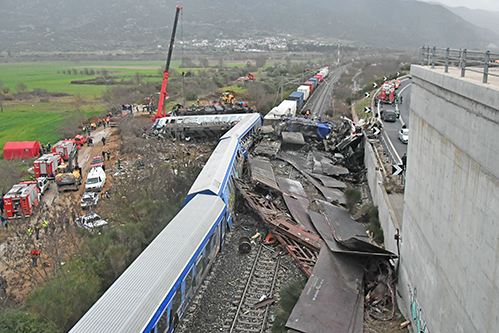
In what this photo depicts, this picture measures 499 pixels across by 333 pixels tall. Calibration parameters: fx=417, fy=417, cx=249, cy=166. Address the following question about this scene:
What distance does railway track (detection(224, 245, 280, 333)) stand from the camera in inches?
448

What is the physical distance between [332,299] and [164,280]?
454cm

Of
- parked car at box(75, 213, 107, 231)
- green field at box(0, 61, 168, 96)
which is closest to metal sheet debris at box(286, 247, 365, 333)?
parked car at box(75, 213, 107, 231)

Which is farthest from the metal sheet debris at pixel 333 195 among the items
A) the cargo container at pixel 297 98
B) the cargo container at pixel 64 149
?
A: the cargo container at pixel 297 98

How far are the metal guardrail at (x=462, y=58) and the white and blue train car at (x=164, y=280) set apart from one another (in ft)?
25.3

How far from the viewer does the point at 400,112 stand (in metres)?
38.6

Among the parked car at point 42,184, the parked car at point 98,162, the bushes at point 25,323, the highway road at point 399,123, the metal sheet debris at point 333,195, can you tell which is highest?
the highway road at point 399,123

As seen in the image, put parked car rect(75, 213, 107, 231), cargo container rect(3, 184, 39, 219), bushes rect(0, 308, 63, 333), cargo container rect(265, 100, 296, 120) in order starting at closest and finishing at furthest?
bushes rect(0, 308, 63, 333), parked car rect(75, 213, 107, 231), cargo container rect(3, 184, 39, 219), cargo container rect(265, 100, 296, 120)

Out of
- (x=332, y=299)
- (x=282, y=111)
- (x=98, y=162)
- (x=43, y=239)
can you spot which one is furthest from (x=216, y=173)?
(x=282, y=111)

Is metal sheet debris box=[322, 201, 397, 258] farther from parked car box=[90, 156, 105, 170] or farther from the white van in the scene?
parked car box=[90, 156, 105, 170]

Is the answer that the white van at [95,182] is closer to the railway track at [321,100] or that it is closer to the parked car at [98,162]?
the parked car at [98,162]

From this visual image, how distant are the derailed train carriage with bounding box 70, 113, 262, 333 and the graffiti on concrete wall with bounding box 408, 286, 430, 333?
5.73 m

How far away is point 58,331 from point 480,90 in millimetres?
10868

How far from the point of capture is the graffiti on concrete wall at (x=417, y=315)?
9.24 meters

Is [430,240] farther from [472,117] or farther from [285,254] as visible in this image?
[285,254]
